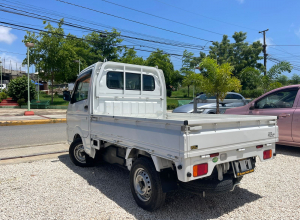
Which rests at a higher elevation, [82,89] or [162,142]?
[82,89]

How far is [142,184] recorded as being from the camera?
141 inches

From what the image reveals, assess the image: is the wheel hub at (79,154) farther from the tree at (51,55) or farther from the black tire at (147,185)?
the tree at (51,55)

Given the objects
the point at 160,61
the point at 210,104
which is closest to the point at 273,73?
the point at 210,104

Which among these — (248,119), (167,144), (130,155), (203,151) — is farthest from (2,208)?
(248,119)

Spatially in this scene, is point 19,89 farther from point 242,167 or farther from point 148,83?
point 242,167

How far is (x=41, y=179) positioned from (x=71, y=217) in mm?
1855

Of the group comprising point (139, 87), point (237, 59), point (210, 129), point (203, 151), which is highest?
point (237, 59)

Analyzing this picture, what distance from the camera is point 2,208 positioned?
3648 millimetres

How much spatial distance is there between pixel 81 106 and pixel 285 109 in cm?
519

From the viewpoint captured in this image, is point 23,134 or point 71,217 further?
point 23,134

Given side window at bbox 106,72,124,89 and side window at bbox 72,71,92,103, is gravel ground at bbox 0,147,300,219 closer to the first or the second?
side window at bbox 72,71,92,103

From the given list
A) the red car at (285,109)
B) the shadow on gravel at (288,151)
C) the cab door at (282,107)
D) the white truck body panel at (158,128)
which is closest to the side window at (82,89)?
the white truck body panel at (158,128)

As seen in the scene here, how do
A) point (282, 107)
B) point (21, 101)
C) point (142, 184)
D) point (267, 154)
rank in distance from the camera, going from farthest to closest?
point (21, 101) → point (282, 107) → point (267, 154) → point (142, 184)

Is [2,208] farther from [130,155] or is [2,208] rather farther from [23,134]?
[23,134]
